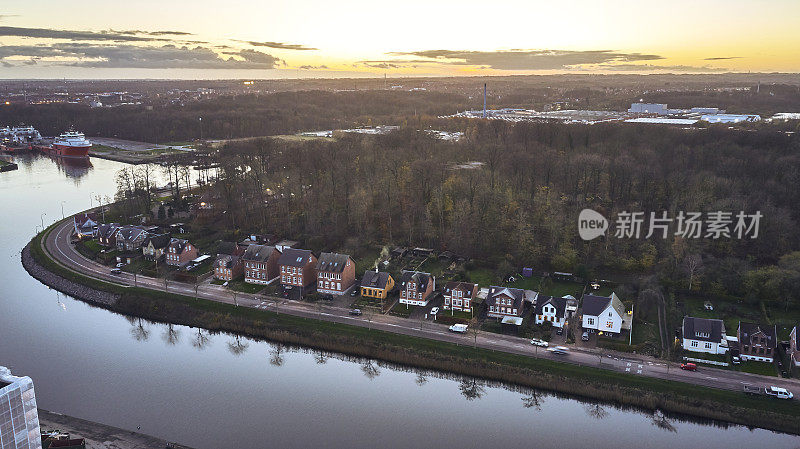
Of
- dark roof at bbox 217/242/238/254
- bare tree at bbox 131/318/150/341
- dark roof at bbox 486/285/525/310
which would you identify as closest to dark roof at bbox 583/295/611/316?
dark roof at bbox 486/285/525/310

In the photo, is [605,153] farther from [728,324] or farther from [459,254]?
[728,324]

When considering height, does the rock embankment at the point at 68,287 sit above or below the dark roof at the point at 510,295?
below

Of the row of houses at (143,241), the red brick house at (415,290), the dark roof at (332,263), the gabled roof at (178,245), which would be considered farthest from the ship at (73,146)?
the red brick house at (415,290)

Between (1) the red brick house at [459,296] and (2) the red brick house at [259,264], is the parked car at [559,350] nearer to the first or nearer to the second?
(1) the red brick house at [459,296]

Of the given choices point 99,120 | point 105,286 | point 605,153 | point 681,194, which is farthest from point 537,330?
point 99,120

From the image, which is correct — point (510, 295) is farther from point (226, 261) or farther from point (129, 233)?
point (129, 233)

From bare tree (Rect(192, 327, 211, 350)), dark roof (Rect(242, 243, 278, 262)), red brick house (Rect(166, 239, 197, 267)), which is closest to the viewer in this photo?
bare tree (Rect(192, 327, 211, 350))

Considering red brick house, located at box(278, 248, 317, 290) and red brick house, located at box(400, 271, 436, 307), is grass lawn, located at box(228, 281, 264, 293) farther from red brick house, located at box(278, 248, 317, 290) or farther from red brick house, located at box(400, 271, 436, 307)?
Result: red brick house, located at box(400, 271, 436, 307)
